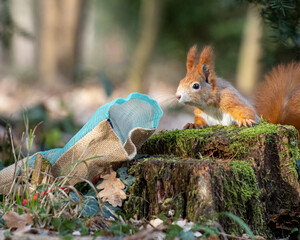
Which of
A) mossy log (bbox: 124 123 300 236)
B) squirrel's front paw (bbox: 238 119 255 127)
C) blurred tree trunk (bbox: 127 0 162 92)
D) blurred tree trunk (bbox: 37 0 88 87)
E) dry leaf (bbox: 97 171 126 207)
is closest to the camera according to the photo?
mossy log (bbox: 124 123 300 236)

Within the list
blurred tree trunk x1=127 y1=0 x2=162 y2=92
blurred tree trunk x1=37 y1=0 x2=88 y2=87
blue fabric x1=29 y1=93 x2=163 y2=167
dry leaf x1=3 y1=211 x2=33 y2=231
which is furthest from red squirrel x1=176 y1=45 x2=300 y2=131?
blurred tree trunk x1=37 y1=0 x2=88 y2=87

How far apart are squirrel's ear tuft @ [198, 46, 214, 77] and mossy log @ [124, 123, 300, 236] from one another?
1.42 ft

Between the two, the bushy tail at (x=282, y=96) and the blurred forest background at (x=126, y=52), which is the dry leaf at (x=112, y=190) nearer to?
the blurred forest background at (x=126, y=52)

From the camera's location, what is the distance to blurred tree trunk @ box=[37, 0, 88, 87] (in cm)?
927

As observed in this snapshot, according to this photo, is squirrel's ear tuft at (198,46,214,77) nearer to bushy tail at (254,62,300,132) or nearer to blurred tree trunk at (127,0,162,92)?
bushy tail at (254,62,300,132)

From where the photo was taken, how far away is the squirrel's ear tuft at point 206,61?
8.77 ft

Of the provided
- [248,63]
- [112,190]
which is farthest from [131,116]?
[248,63]

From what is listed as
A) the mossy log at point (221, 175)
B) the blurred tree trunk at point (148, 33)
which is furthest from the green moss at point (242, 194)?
the blurred tree trunk at point (148, 33)

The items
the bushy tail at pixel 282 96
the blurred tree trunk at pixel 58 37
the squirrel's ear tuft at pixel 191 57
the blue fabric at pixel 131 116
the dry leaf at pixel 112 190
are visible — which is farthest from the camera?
the blurred tree trunk at pixel 58 37

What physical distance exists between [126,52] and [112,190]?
12.4 metres

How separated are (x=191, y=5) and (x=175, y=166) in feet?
33.2

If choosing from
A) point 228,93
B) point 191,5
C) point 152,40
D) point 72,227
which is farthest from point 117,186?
point 191,5

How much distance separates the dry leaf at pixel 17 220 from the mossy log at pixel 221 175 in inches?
21.0

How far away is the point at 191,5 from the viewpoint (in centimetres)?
1155
